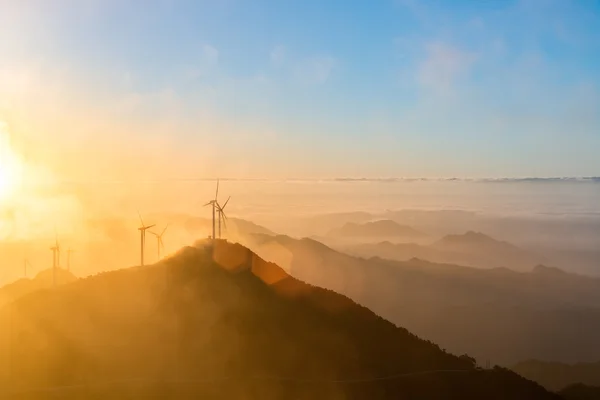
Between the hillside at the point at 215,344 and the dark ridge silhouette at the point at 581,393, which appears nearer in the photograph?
the hillside at the point at 215,344

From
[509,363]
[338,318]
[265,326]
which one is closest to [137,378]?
[265,326]

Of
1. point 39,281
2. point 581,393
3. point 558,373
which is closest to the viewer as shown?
point 581,393

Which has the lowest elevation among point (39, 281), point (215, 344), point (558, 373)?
point (558, 373)

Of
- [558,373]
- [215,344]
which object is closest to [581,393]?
[558,373]

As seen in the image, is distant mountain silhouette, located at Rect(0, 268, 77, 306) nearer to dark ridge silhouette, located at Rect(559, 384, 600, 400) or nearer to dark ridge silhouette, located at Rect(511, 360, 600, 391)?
dark ridge silhouette, located at Rect(559, 384, 600, 400)

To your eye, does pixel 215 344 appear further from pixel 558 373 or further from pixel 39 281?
pixel 558 373

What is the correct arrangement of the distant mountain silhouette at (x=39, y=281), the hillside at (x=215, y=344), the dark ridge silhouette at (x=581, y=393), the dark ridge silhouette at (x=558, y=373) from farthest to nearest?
the dark ridge silhouette at (x=558, y=373) → the distant mountain silhouette at (x=39, y=281) → the dark ridge silhouette at (x=581, y=393) → the hillside at (x=215, y=344)

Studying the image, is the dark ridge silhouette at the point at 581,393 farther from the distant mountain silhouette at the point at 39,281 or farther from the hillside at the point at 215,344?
the distant mountain silhouette at the point at 39,281

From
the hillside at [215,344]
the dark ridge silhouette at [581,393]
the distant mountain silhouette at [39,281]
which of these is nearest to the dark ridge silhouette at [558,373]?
the dark ridge silhouette at [581,393]
